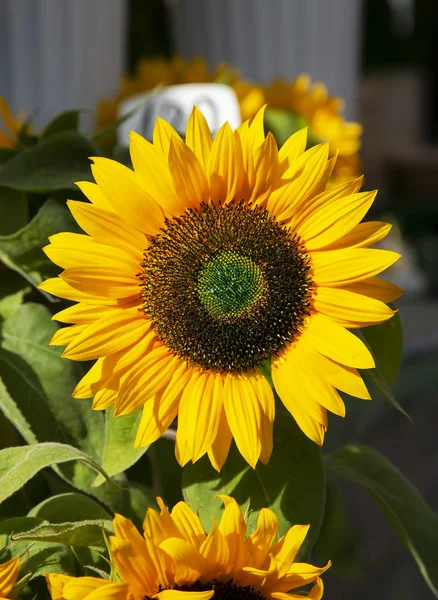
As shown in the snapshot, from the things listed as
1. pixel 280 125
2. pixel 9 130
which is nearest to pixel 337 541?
pixel 9 130

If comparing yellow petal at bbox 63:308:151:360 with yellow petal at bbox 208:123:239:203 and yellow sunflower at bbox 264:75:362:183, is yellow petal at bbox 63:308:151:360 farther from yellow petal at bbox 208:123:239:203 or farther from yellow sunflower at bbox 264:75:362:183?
yellow sunflower at bbox 264:75:362:183

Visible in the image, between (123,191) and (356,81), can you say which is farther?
(356,81)

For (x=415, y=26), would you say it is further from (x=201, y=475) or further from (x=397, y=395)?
(x=201, y=475)

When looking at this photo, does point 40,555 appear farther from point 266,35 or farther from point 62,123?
point 266,35

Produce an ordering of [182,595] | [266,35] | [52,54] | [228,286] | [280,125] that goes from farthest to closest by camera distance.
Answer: [266,35]
[52,54]
[280,125]
[228,286]
[182,595]

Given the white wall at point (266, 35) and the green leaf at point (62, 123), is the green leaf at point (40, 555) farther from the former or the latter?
the white wall at point (266, 35)

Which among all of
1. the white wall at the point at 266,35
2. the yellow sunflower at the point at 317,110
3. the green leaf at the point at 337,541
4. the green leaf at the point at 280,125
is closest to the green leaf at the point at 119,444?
the green leaf at the point at 337,541

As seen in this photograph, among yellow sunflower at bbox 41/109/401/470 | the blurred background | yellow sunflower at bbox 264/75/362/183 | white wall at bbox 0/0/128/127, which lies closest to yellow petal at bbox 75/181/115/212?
yellow sunflower at bbox 41/109/401/470
